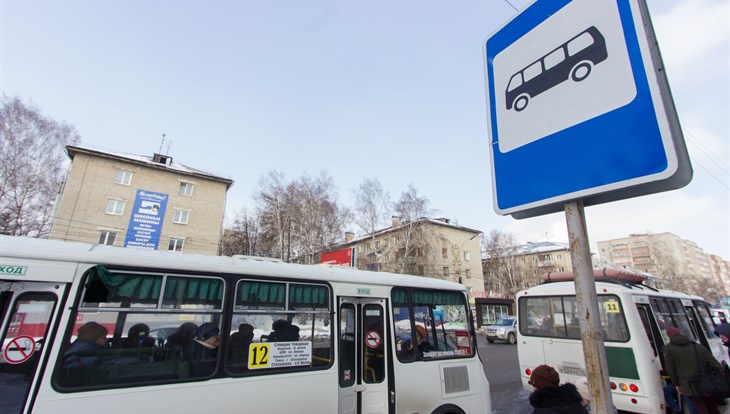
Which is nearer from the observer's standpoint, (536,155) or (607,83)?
(607,83)

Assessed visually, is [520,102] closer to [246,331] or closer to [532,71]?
[532,71]

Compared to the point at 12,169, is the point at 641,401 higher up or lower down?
lower down

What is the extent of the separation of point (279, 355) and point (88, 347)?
1936 millimetres

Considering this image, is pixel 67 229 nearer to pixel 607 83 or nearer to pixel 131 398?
pixel 131 398

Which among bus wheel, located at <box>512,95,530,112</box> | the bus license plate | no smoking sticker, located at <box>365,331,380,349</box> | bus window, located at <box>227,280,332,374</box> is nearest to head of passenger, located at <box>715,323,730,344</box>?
the bus license plate

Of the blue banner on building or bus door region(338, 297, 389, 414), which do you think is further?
the blue banner on building

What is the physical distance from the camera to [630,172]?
4.58 feet

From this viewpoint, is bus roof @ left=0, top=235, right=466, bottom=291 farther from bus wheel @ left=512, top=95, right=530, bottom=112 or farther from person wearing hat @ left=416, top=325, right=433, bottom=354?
bus wheel @ left=512, top=95, right=530, bottom=112

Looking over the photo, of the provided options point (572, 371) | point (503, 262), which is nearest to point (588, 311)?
point (572, 371)

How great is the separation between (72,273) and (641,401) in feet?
28.4

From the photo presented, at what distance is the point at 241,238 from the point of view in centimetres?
4450

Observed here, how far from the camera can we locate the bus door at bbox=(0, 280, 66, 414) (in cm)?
304

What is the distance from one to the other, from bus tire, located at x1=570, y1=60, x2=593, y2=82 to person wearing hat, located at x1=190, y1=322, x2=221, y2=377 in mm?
4106

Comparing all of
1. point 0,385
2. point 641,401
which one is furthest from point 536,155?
point 641,401
